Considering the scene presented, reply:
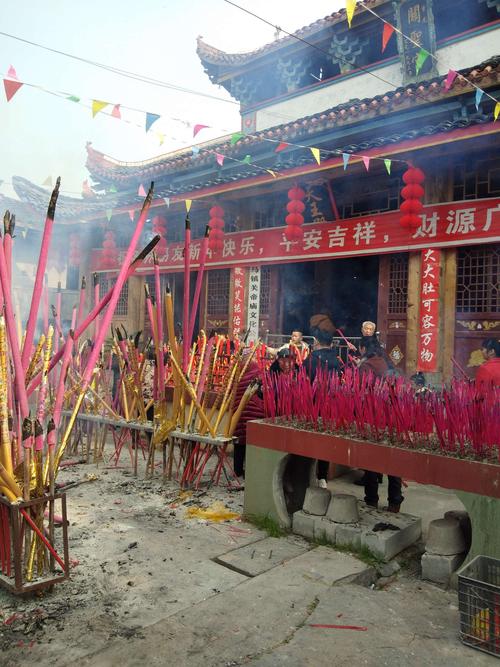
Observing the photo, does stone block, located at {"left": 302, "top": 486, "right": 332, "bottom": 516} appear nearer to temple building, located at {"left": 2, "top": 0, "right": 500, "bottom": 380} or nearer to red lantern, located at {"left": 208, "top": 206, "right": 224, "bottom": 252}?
temple building, located at {"left": 2, "top": 0, "right": 500, "bottom": 380}

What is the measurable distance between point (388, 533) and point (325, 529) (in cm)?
41

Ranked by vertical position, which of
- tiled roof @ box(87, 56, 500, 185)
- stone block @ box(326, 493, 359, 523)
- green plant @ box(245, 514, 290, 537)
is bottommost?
green plant @ box(245, 514, 290, 537)

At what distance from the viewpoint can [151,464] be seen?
4832mm

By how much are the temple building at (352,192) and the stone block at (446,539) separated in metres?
4.81

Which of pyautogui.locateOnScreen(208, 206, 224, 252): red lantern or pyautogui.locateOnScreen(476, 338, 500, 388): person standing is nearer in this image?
pyautogui.locateOnScreen(476, 338, 500, 388): person standing

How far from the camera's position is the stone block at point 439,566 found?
115 inches

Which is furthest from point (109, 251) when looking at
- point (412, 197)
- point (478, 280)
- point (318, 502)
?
point (318, 502)

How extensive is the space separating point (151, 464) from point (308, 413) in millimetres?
1841

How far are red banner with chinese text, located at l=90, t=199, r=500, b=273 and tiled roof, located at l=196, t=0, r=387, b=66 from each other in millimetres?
4165

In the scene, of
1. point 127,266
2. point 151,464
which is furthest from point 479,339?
point 127,266

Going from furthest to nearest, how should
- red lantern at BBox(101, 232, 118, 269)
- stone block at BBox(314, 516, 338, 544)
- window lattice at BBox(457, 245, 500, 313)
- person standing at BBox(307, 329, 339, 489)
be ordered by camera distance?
red lantern at BBox(101, 232, 118, 269) < window lattice at BBox(457, 245, 500, 313) < person standing at BBox(307, 329, 339, 489) < stone block at BBox(314, 516, 338, 544)

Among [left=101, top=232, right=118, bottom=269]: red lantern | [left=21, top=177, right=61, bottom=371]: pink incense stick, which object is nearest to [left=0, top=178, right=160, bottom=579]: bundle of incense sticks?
[left=21, top=177, right=61, bottom=371]: pink incense stick

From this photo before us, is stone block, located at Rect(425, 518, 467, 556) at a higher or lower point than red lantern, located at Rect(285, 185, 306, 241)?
lower

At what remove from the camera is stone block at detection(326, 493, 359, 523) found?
3473 millimetres
